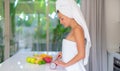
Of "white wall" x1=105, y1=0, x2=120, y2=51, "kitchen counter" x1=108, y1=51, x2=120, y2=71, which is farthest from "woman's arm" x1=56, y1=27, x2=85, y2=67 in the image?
"white wall" x1=105, y1=0, x2=120, y2=51

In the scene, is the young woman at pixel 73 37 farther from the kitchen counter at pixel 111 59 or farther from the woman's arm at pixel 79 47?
the kitchen counter at pixel 111 59

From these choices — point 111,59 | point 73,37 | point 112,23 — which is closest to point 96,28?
point 112,23

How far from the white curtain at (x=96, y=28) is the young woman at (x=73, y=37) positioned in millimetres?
2514

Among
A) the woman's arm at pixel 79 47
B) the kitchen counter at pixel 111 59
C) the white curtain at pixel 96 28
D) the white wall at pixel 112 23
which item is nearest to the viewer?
the woman's arm at pixel 79 47

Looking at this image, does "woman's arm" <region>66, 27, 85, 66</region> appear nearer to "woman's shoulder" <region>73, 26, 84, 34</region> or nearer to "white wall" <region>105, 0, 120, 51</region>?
"woman's shoulder" <region>73, 26, 84, 34</region>

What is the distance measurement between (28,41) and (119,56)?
2110 mm

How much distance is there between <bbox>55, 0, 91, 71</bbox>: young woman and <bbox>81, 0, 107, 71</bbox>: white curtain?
2514 millimetres

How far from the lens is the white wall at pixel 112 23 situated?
408cm

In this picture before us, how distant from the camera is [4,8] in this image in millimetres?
4387

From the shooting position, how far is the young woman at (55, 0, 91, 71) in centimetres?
142

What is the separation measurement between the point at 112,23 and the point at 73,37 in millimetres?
2798

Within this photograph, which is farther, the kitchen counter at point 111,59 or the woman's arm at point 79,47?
the kitchen counter at point 111,59

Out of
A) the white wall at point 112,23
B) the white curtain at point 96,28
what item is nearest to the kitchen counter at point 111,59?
the white curtain at point 96,28

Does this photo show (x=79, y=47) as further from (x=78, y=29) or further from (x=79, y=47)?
(x=78, y=29)
